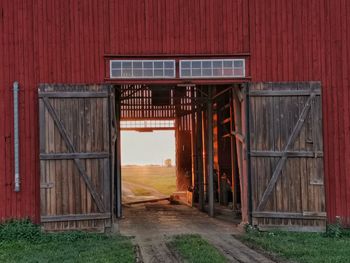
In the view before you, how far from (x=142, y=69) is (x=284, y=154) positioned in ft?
14.9

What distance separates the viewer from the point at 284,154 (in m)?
15.4

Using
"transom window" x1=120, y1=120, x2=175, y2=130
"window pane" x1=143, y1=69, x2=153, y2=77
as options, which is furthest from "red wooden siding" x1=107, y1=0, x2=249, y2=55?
"transom window" x1=120, y1=120, x2=175, y2=130

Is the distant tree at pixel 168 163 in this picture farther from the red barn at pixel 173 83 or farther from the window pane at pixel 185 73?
the window pane at pixel 185 73

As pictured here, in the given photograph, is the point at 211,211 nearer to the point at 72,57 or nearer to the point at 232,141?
the point at 232,141

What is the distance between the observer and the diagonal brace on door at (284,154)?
15289 millimetres

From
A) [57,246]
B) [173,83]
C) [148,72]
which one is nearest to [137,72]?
[148,72]

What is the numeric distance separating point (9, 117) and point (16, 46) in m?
1.93

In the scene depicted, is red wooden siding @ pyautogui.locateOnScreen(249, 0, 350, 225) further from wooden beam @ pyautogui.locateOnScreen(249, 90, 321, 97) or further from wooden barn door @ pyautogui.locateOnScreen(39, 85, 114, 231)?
wooden barn door @ pyautogui.locateOnScreen(39, 85, 114, 231)

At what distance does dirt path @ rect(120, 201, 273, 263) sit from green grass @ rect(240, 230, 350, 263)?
49cm

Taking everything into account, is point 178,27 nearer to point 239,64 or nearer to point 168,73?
point 168,73

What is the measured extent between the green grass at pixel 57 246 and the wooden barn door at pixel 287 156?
160 inches

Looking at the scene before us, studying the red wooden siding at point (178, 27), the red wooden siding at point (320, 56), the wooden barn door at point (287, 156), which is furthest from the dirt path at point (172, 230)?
the red wooden siding at point (178, 27)

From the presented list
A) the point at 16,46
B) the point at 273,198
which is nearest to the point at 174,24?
the point at 16,46

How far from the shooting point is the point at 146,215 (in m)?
20.0
